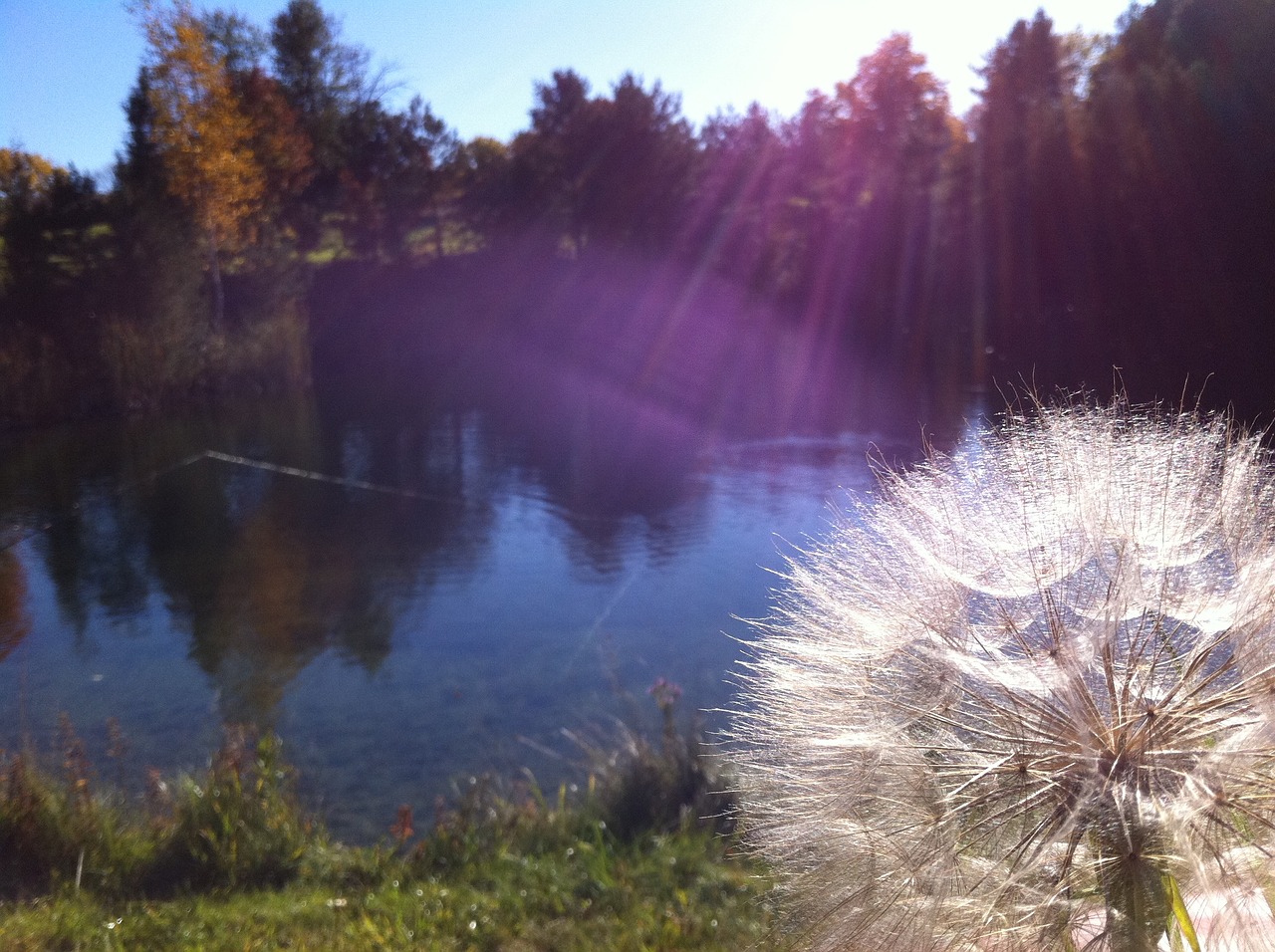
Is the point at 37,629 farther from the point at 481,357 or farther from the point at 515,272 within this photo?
the point at 515,272

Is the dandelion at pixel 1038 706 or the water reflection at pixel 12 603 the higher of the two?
the dandelion at pixel 1038 706

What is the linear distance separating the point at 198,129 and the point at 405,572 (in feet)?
45.0

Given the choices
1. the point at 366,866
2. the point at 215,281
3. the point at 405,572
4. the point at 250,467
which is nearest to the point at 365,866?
the point at 366,866

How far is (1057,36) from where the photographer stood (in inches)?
461

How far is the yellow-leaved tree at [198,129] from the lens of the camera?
18.5m

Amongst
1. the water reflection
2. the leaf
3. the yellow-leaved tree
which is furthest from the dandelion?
the yellow-leaved tree

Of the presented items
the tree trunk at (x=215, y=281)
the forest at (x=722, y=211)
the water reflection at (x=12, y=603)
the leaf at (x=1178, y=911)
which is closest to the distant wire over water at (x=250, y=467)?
the water reflection at (x=12, y=603)

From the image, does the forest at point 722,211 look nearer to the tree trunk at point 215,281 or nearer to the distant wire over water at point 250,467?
the tree trunk at point 215,281

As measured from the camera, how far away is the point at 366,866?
4.29 metres

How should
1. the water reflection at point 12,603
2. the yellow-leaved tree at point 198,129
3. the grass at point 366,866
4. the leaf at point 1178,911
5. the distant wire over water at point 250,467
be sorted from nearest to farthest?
1. the leaf at point 1178,911
2. the grass at point 366,866
3. the water reflection at point 12,603
4. the distant wire over water at point 250,467
5. the yellow-leaved tree at point 198,129

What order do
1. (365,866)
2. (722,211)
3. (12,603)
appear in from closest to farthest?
(365,866)
(12,603)
(722,211)

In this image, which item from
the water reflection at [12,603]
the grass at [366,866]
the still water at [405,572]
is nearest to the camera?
the grass at [366,866]

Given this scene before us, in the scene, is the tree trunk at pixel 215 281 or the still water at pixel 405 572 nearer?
the still water at pixel 405 572

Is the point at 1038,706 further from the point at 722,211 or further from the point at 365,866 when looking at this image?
the point at 722,211
